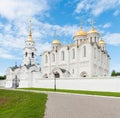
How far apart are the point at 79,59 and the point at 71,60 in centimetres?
299

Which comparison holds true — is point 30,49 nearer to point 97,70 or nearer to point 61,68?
point 61,68

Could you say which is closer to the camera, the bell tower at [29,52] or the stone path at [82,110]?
the stone path at [82,110]

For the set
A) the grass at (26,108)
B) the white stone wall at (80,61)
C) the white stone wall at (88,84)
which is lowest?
the grass at (26,108)

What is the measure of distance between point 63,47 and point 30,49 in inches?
617

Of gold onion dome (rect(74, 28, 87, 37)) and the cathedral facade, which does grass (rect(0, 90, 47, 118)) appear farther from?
gold onion dome (rect(74, 28, 87, 37))

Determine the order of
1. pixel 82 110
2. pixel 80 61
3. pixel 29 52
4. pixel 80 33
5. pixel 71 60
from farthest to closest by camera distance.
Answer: pixel 29 52 < pixel 80 33 < pixel 71 60 < pixel 80 61 < pixel 82 110

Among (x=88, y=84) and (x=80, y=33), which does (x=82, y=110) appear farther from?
(x=80, y=33)

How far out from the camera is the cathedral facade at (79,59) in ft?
170

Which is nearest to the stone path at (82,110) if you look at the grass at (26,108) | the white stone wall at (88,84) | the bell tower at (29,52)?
the grass at (26,108)

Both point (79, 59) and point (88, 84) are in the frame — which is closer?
point (88, 84)

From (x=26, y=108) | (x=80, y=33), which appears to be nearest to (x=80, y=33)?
(x=80, y=33)

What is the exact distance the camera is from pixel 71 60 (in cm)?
5653

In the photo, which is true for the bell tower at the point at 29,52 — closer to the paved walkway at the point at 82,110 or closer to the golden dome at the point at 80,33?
the golden dome at the point at 80,33

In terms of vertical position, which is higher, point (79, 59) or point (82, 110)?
point (79, 59)
